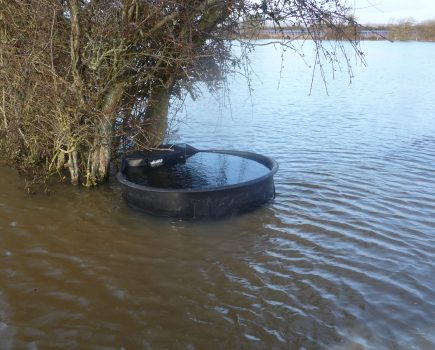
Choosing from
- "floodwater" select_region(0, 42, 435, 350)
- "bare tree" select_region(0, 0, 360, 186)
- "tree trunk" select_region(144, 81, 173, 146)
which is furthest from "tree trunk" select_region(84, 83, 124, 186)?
"tree trunk" select_region(144, 81, 173, 146)

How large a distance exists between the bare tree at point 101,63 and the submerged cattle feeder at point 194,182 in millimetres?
492

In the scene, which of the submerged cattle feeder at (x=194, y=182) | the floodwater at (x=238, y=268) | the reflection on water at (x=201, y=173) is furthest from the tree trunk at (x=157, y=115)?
the floodwater at (x=238, y=268)

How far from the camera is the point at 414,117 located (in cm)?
1570

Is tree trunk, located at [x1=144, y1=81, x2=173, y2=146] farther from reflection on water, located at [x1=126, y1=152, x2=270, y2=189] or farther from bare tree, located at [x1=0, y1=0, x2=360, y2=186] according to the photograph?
reflection on water, located at [x1=126, y1=152, x2=270, y2=189]

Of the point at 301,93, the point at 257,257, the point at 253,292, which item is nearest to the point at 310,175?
the point at 257,257

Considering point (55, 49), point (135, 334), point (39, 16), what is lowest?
point (135, 334)

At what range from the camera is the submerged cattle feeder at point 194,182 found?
256 inches

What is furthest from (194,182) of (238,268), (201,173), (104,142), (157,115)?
(238,268)

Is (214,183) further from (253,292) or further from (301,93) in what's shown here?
(301,93)

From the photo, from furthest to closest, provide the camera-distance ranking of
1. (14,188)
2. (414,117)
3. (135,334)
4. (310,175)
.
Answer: (414,117) < (310,175) < (14,188) < (135,334)

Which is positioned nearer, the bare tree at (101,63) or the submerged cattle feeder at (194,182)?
the submerged cattle feeder at (194,182)

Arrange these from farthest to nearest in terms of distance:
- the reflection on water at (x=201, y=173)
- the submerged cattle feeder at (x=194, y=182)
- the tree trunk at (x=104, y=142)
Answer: the tree trunk at (x=104, y=142) < the reflection on water at (x=201, y=173) < the submerged cattle feeder at (x=194, y=182)

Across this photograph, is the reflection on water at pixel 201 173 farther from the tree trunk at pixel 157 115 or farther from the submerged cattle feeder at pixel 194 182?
the tree trunk at pixel 157 115

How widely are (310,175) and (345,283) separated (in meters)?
4.16
